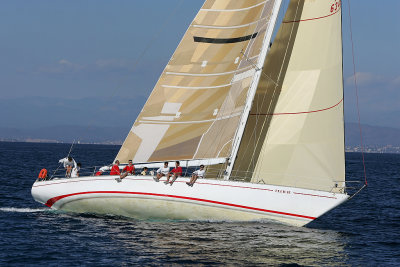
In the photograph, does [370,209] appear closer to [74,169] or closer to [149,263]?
[74,169]

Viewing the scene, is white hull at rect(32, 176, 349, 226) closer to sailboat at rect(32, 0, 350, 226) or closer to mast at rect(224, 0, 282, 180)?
sailboat at rect(32, 0, 350, 226)

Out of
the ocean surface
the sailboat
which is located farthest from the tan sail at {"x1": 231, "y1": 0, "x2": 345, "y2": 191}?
the ocean surface

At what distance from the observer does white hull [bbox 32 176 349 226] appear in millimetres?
22094

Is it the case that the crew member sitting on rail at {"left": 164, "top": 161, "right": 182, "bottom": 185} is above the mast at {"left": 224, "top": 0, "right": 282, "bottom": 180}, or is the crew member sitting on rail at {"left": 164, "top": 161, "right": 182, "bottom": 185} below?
below

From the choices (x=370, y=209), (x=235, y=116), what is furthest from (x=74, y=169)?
(x=370, y=209)

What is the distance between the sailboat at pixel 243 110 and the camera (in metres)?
23.7

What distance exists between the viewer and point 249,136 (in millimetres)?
25391

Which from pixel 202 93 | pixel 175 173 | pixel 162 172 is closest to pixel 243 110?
pixel 202 93

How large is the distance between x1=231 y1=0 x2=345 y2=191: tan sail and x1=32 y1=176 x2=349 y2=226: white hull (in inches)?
60.7

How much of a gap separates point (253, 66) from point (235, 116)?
2.02m

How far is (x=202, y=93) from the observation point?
2472cm

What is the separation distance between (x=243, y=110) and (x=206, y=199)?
3.91 metres

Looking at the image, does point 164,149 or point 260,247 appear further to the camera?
point 164,149

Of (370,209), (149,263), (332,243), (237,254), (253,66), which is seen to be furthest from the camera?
(370,209)
